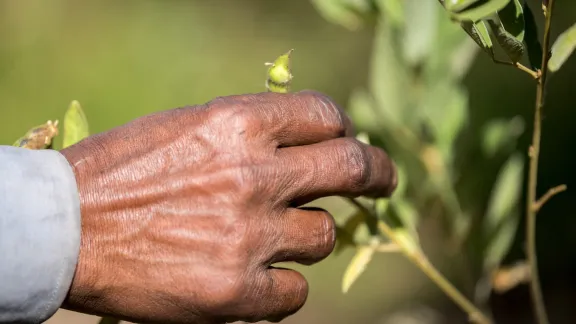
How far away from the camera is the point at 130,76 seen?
286 centimetres

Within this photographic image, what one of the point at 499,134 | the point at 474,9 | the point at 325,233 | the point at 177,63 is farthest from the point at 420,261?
the point at 177,63

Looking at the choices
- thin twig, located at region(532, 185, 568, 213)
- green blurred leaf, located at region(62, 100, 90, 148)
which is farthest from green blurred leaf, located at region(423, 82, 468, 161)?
green blurred leaf, located at region(62, 100, 90, 148)

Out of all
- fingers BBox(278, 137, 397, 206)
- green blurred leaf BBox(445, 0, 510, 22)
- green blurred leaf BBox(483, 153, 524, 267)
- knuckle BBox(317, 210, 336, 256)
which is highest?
green blurred leaf BBox(445, 0, 510, 22)

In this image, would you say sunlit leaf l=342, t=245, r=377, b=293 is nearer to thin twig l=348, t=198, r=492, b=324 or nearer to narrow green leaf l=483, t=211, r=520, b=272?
thin twig l=348, t=198, r=492, b=324

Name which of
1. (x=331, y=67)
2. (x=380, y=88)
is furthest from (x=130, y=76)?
(x=380, y=88)

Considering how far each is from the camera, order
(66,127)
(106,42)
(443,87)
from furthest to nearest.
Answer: (106,42) < (443,87) < (66,127)

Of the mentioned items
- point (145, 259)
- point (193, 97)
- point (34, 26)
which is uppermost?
point (145, 259)

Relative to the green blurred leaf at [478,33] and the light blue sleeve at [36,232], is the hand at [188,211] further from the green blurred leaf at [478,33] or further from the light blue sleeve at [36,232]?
the green blurred leaf at [478,33]

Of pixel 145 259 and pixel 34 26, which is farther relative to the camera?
pixel 34 26

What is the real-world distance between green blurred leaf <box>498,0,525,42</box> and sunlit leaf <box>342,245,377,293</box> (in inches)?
12.8

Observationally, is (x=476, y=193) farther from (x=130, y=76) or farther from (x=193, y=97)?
(x=130, y=76)

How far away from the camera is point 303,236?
2.64 feet

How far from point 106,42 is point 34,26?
327 mm

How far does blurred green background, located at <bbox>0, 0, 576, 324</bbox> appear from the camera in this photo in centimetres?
219
